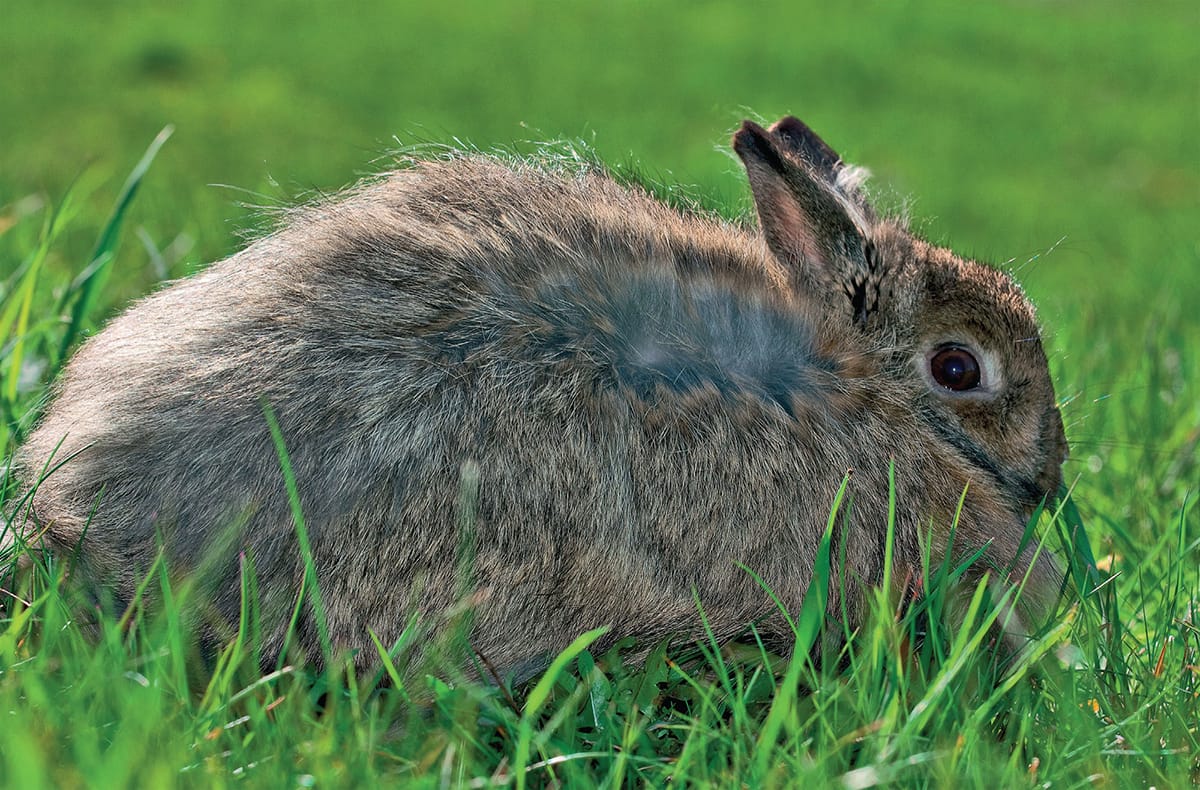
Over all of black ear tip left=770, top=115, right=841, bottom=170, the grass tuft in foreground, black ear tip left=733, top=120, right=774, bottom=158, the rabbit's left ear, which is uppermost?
black ear tip left=770, top=115, right=841, bottom=170

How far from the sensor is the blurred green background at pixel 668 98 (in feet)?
35.4

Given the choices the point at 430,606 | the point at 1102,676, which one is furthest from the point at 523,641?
the point at 1102,676

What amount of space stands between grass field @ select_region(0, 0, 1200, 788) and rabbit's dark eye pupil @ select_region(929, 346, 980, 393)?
0.55 m

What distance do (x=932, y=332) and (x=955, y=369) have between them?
11cm

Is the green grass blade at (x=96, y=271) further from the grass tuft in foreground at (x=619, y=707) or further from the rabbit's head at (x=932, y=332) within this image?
the rabbit's head at (x=932, y=332)

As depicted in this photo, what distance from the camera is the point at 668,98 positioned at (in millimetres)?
14750

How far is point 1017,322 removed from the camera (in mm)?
3500

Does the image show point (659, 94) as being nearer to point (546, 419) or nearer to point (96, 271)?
point (96, 271)

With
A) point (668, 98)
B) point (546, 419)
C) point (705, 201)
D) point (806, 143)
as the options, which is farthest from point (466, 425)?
point (668, 98)

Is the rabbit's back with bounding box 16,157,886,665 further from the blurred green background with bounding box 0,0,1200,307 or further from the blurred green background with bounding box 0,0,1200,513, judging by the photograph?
the blurred green background with bounding box 0,0,1200,307

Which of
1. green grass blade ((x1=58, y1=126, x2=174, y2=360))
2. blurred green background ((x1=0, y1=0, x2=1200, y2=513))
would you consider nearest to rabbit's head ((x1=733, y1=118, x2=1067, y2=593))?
green grass blade ((x1=58, y1=126, x2=174, y2=360))

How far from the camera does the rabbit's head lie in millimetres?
3293

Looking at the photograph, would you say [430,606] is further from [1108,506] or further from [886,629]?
[1108,506]

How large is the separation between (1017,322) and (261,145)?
10.2m
